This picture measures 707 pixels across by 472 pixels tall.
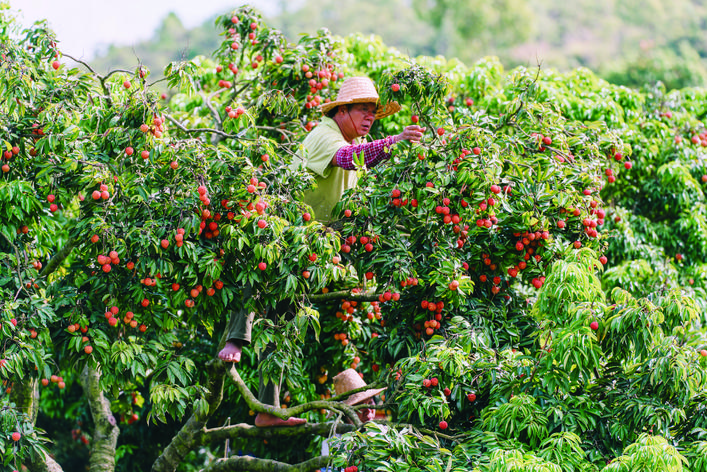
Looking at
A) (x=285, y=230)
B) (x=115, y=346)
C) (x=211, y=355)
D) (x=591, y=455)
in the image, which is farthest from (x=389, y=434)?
(x=211, y=355)

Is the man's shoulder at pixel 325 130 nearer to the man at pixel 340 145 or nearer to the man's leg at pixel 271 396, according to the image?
the man at pixel 340 145

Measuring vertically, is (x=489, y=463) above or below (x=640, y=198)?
below

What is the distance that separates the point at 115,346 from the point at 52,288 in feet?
1.70

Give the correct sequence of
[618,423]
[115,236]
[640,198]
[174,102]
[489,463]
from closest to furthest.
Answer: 1. [489,463]
2. [618,423]
3. [115,236]
4. [640,198]
5. [174,102]

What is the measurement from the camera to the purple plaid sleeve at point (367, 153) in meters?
4.61

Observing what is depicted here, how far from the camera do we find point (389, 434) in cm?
385

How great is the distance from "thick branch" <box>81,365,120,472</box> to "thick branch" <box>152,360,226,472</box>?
52 centimetres

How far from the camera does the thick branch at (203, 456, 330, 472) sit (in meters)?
4.78

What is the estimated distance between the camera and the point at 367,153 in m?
4.68

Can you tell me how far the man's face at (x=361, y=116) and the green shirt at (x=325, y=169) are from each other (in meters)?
0.12

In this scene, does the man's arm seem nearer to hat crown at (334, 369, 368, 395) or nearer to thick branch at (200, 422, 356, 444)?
thick branch at (200, 422, 356, 444)

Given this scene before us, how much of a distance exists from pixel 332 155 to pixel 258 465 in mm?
2208

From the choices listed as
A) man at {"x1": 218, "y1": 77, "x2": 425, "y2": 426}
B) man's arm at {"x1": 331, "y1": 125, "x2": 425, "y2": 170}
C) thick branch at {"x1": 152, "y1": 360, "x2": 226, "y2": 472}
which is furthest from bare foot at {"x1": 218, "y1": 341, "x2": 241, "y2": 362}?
man's arm at {"x1": 331, "y1": 125, "x2": 425, "y2": 170}

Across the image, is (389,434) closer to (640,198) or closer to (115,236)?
(115,236)
